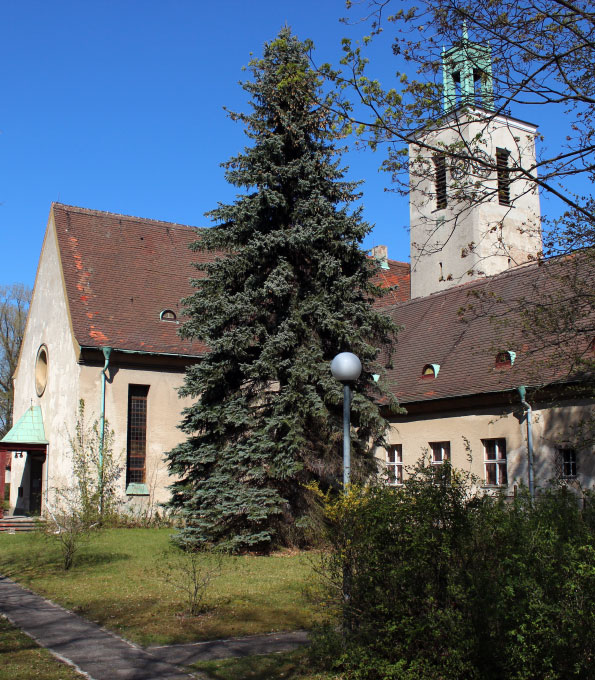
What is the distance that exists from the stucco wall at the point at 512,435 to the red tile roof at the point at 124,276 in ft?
17.0

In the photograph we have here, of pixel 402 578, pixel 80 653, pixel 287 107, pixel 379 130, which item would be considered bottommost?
pixel 80 653

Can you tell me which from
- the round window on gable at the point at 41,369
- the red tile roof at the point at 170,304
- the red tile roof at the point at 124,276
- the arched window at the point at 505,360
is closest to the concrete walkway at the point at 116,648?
the red tile roof at the point at 170,304

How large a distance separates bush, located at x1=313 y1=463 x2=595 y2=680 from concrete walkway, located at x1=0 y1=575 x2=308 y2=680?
151cm

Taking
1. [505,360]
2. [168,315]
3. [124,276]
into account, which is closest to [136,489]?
[168,315]

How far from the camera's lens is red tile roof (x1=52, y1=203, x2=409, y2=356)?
24703mm

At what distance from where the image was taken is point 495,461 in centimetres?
2045

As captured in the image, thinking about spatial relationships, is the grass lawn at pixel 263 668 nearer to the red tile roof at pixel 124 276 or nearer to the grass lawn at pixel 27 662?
the grass lawn at pixel 27 662

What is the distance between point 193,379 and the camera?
1775 centimetres

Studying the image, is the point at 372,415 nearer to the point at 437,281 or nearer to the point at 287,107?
the point at 287,107

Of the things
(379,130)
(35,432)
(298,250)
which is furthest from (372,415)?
(35,432)

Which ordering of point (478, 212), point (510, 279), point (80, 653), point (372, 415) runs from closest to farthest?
point (80, 653), point (372, 415), point (510, 279), point (478, 212)

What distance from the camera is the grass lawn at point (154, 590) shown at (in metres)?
9.26

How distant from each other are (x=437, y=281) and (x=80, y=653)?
29.6 m

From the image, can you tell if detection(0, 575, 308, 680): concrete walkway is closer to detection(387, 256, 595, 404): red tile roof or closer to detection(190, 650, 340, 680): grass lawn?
detection(190, 650, 340, 680): grass lawn
